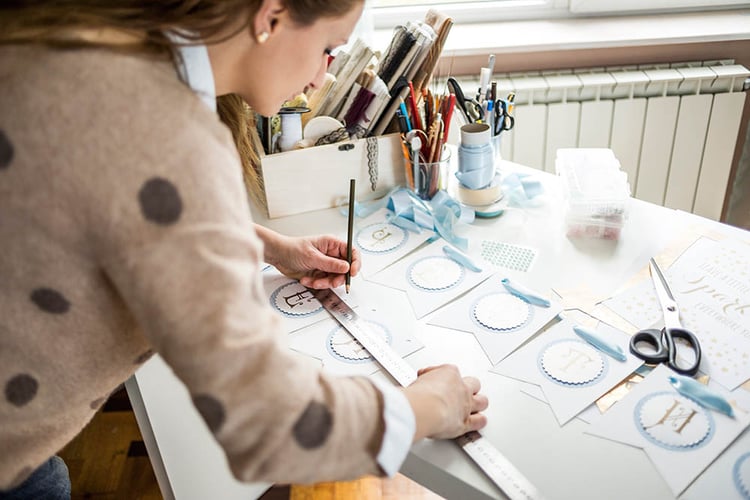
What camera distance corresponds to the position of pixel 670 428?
0.73 m

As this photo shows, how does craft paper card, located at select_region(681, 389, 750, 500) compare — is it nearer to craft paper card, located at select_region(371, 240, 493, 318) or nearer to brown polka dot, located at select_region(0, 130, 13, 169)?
craft paper card, located at select_region(371, 240, 493, 318)

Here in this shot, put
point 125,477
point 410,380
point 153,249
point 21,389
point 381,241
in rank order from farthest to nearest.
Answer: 1. point 125,477
2. point 381,241
3. point 410,380
4. point 21,389
5. point 153,249

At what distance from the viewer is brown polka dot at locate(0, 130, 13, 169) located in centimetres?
50

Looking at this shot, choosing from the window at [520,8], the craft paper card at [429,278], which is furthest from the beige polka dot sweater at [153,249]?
the window at [520,8]

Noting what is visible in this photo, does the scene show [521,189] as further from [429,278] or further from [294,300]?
[294,300]

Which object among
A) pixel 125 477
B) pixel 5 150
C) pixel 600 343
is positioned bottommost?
pixel 125 477

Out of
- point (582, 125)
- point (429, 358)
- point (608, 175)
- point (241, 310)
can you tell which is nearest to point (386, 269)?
point (429, 358)

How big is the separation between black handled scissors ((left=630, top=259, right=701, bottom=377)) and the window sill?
3.44 ft

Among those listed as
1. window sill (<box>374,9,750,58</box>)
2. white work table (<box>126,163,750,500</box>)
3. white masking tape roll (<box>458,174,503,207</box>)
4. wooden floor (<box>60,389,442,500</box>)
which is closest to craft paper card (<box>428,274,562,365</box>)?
white work table (<box>126,163,750,500</box>)

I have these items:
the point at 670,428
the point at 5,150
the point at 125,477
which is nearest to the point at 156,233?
the point at 5,150

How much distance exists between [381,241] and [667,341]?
47cm

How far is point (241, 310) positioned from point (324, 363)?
0.36m

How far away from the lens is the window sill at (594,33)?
174 cm

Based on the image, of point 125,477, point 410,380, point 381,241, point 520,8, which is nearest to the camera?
point 410,380
